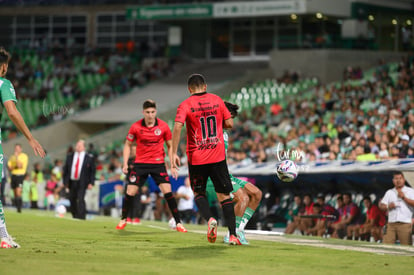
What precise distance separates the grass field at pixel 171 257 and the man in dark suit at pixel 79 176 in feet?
20.9

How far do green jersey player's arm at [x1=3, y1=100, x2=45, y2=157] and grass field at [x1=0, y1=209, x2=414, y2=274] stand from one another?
3.85 feet

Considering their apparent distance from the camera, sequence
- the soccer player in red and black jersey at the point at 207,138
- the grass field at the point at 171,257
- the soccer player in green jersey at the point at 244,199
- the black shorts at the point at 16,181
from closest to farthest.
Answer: the grass field at the point at 171,257
the soccer player in red and black jersey at the point at 207,138
the soccer player in green jersey at the point at 244,199
the black shorts at the point at 16,181

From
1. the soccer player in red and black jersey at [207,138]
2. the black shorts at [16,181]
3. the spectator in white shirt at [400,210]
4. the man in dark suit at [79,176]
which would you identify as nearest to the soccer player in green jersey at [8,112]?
the soccer player in red and black jersey at [207,138]

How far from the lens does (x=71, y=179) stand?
20.6 meters

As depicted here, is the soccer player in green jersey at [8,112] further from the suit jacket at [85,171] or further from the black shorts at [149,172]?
the suit jacket at [85,171]

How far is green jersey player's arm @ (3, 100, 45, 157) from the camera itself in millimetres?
9836

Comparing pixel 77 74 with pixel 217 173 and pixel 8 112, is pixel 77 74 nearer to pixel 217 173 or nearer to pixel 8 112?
pixel 217 173

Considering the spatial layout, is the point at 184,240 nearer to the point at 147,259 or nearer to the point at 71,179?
the point at 147,259

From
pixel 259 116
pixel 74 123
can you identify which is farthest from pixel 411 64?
pixel 74 123

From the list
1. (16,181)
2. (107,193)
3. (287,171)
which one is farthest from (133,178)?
(107,193)

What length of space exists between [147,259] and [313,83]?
106ft

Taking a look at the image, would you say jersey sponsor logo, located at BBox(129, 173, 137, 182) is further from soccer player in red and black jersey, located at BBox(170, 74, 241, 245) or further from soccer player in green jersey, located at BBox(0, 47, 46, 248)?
soccer player in green jersey, located at BBox(0, 47, 46, 248)

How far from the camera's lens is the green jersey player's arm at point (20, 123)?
9.84 meters

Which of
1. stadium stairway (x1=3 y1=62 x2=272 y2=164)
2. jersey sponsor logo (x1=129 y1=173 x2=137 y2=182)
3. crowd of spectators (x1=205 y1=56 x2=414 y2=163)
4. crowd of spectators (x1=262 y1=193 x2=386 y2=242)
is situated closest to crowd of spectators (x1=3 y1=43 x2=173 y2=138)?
stadium stairway (x1=3 y1=62 x2=272 y2=164)
